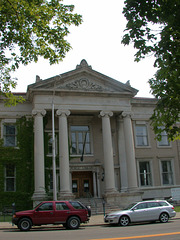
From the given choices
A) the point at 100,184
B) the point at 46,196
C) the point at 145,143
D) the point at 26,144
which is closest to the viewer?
the point at 46,196

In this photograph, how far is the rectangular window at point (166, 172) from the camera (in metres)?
33.7

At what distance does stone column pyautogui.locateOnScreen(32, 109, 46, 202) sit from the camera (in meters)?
26.2

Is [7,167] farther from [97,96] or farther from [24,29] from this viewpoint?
[24,29]

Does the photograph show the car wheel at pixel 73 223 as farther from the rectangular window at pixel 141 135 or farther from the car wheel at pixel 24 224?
the rectangular window at pixel 141 135

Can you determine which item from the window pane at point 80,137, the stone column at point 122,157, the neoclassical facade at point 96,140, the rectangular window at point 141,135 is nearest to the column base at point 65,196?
the neoclassical facade at point 96,140

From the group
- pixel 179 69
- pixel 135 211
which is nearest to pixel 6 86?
pixel 179 69

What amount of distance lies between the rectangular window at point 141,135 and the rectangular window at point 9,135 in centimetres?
1324

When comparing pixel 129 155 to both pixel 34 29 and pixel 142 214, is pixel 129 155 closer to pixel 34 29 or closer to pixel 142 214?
pixel 142 214

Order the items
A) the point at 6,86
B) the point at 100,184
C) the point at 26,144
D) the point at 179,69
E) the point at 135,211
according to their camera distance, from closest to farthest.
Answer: the point at 179,69 → the point at 6,86 → the point at 135,211 → the point at 26,144 → the point at 100,184

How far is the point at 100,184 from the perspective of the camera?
3128 centimetres

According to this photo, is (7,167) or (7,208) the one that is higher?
(7,167)

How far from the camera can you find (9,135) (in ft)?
97.5

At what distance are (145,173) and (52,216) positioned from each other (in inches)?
701

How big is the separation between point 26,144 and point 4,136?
2.37m
